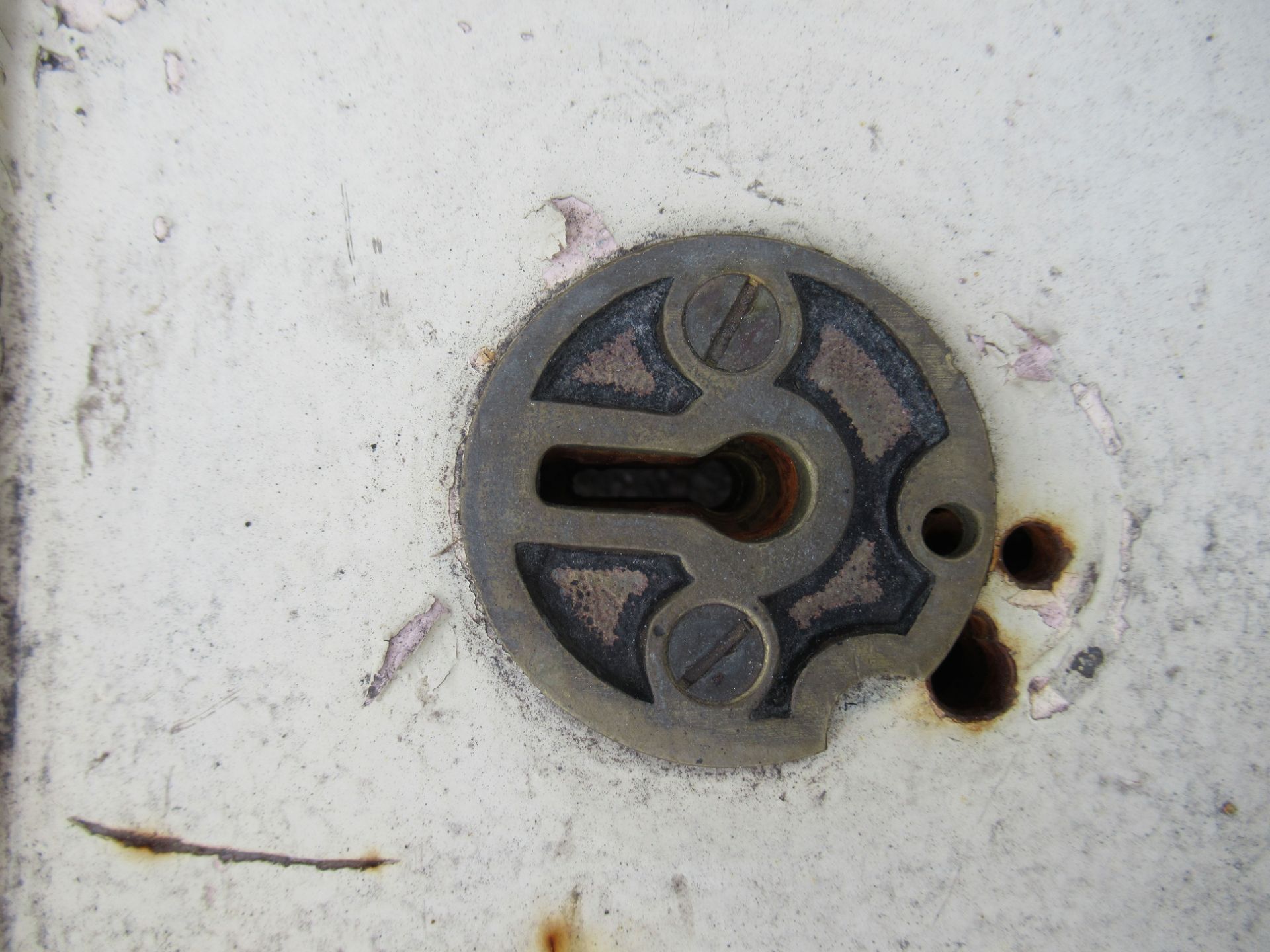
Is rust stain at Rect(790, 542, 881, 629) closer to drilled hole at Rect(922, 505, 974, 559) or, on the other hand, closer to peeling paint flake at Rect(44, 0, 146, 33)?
drilled hole at Rect(922, 505, 974, 559)

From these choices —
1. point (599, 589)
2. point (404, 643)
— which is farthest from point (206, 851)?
point (599, 589)

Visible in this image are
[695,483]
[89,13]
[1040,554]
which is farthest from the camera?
[695,483]

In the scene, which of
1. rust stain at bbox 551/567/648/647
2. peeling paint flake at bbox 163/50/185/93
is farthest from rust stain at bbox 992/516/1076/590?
peeling paint flake at bbox 163/50/185/93

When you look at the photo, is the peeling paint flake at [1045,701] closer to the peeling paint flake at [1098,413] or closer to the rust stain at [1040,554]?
the rust stain at [1040,554]

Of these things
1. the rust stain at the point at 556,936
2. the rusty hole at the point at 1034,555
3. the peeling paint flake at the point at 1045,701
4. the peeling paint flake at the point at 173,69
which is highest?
the peeling paint flake at the point at 173,69

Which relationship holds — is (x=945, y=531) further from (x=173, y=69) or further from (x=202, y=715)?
(x=173, y=69)

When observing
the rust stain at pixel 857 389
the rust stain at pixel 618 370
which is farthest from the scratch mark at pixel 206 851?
the rust stain at pixel 857 389

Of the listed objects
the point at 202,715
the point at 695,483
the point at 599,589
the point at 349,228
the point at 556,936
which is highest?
the point at 349,228
